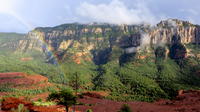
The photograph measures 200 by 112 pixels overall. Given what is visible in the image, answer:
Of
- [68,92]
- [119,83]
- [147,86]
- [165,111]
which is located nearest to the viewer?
[68,92]

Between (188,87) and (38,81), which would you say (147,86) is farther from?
(38,81)

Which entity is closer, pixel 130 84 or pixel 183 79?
pixel 130 84

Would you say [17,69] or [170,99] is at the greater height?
[17,69]

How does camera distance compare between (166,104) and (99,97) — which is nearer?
(166,104)

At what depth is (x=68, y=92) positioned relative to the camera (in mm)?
60469

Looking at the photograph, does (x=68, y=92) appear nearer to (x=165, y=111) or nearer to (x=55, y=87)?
(x=165, y=111)

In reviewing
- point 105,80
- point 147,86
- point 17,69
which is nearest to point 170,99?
point 147,86

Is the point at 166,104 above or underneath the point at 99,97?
underneath

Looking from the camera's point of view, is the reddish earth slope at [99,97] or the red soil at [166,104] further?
the reddish earth slope at [99,97]

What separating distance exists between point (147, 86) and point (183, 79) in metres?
35.6

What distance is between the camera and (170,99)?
153 meters

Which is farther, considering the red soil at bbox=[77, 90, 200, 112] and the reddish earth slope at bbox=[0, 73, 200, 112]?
the reddish earth slope at bbox=[0, 73, 200, 112]

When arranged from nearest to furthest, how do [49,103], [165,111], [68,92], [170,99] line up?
[68,92]
[49,103]
[165,111]
[170,99]

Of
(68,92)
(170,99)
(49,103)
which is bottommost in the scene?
(170,99)
